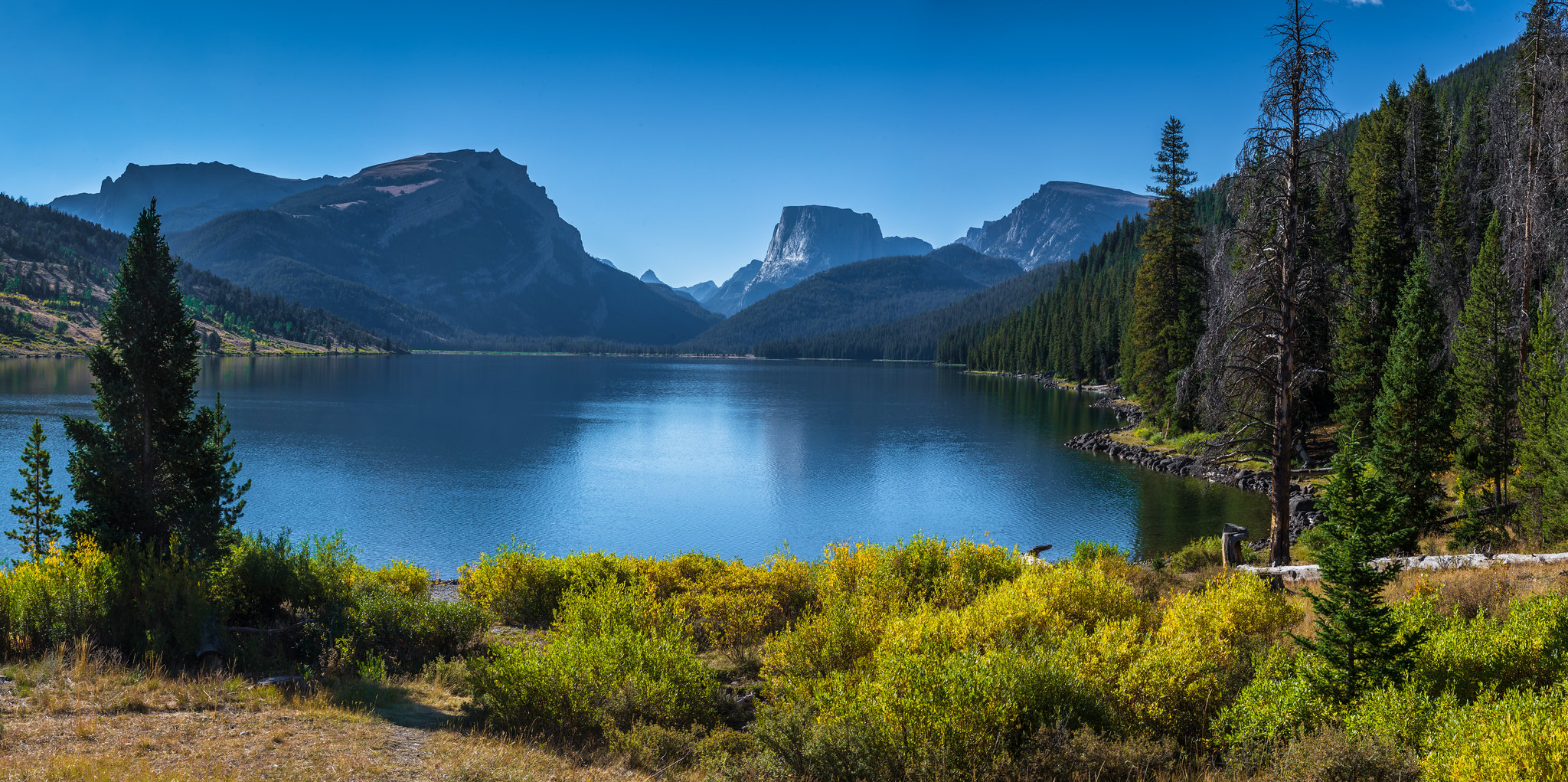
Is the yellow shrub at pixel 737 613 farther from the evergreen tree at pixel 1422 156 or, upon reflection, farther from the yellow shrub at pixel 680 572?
the evergreen tree at pixel 1422 156

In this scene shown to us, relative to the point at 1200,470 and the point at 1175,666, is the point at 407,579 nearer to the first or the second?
the point at 1175,666

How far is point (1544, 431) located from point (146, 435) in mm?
34559

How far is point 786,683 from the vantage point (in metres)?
11.3

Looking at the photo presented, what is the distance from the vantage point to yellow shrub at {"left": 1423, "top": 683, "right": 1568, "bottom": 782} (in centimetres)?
628

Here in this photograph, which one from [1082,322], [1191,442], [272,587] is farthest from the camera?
[1082,322]

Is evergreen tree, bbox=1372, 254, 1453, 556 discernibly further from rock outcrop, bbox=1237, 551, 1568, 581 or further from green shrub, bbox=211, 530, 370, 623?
green shrub, bbox=211, 530, 370, 623

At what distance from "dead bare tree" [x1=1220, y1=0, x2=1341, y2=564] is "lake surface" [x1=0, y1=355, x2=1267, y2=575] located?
14979mm

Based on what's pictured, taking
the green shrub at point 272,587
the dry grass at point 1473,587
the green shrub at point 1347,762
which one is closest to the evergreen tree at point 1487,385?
the dry grass at point 1473,587

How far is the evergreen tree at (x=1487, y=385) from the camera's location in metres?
25.0

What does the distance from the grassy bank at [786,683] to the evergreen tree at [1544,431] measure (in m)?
7.45

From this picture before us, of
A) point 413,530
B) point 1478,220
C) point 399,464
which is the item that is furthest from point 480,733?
point 1478,220

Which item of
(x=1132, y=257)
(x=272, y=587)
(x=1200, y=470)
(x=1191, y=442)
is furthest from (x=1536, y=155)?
(x=1132, y=257)

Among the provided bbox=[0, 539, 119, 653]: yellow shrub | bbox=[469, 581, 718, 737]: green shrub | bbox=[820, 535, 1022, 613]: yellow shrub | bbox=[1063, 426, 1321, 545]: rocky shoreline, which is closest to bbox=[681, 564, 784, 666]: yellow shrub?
bbox=[820, 535, 1022, 613]: yellow shrub

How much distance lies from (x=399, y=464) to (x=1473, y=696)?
174 feet
